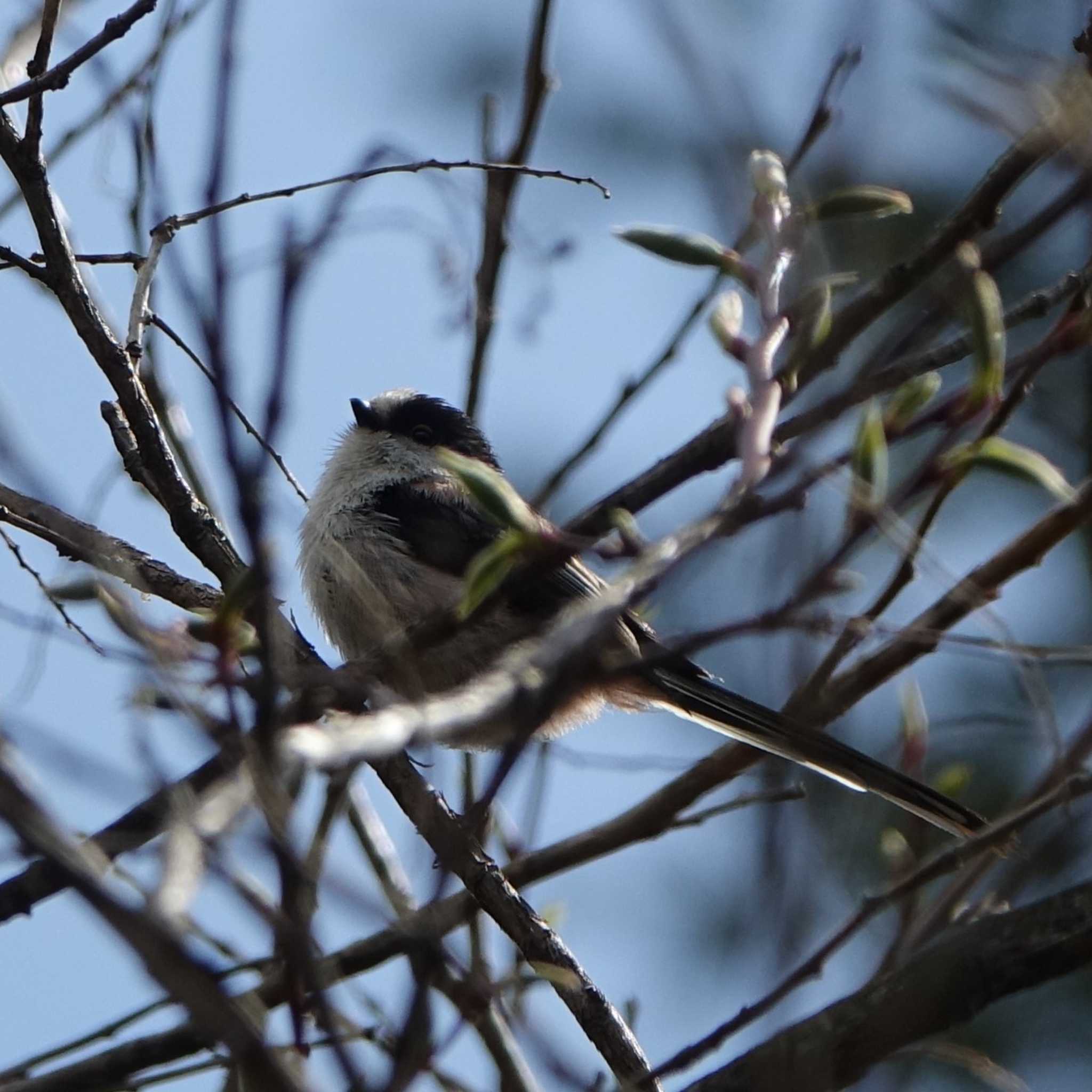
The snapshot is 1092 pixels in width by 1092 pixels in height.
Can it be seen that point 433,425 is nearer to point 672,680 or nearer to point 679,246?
point 672,680

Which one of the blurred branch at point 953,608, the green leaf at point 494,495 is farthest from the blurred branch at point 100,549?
the blurred branch at point 953,608

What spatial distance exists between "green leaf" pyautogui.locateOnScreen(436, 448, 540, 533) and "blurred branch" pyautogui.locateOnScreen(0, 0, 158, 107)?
1.29 m

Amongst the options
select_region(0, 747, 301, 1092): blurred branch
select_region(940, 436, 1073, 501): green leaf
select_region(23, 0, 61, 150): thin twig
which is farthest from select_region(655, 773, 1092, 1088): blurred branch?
select_region(23, 0, 61, 150): thin twig

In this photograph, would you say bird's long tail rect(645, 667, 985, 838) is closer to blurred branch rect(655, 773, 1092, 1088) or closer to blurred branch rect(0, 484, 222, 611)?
blurred branch rect(655, 773, 1092, 1088)

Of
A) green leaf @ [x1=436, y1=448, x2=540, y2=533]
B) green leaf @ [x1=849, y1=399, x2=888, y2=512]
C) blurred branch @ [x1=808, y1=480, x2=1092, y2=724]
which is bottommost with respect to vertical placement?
blurred branch @ [x1=808, y1=480, x2=1092, y2=724]

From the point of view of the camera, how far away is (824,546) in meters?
1.59

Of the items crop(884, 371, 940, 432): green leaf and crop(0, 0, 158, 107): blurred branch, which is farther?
crop(0, 0, 158, 107): blurred branch

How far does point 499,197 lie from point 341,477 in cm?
146

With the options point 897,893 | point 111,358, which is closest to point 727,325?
point 897,893

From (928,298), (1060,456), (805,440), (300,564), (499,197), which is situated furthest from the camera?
(300,564)

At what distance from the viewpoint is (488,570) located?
1.54 meters

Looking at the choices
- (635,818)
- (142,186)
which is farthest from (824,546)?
(142,186)

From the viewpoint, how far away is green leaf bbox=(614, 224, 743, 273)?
1.72 metres

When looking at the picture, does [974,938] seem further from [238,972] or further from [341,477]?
[341,477]
